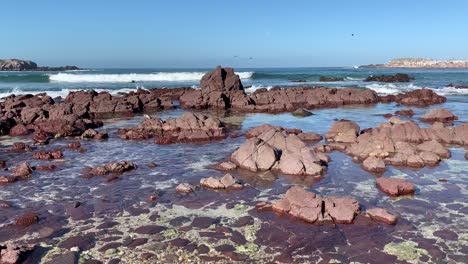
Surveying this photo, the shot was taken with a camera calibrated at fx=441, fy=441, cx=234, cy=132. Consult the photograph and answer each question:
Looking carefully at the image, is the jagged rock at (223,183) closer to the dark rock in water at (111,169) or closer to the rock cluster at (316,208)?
the rock cluster at (316,208)

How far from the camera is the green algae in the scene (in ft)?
27.3

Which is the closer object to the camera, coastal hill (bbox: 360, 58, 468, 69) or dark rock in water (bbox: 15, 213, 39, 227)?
dark rock in water (bbox: 15, 213, 39, 227)

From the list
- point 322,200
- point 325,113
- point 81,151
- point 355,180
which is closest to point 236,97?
point 325,113

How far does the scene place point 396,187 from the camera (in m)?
12.2

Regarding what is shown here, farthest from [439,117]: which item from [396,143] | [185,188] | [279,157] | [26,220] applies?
[26,220]

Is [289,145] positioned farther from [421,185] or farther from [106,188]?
[106,188]

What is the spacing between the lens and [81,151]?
60.3 ft

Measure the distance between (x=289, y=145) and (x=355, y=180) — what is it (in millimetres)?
2975

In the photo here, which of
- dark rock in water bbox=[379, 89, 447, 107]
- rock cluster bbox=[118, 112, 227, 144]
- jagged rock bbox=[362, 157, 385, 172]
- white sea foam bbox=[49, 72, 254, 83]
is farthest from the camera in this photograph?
white sea foam bbox=[49, 72, 254, 83]

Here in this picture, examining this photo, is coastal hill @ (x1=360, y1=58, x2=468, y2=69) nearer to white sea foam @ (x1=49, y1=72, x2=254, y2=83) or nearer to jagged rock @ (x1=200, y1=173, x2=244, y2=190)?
white sea foam @ (x1=49, y1=72, x2=254, y2=83)

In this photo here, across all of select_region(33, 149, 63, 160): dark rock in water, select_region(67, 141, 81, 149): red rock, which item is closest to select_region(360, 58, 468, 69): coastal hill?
select_region(67, 141, 81, 149): red rock

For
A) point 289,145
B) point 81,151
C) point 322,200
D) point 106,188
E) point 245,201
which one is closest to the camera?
point 322,200

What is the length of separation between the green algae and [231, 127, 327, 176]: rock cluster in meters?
5.42

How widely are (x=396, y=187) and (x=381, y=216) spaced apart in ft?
7.67
